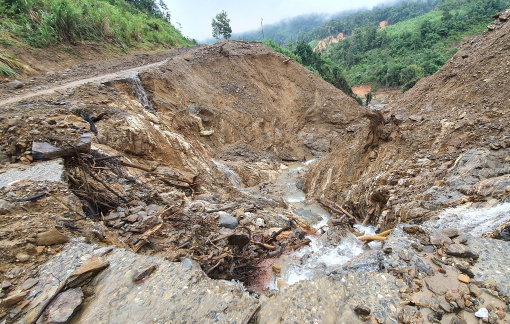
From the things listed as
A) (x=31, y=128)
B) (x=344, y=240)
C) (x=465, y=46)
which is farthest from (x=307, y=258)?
(x=465, y=46)

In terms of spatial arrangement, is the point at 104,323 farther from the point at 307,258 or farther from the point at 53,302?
the point at 307,258

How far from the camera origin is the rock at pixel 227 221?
14.2 ft

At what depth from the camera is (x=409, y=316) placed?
2.00m

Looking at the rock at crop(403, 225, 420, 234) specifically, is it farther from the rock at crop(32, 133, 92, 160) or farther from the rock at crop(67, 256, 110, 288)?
the rock at crop(32, 133, 92, 160)

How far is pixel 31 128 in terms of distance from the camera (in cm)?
436

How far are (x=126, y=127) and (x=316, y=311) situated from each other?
689 centimetres

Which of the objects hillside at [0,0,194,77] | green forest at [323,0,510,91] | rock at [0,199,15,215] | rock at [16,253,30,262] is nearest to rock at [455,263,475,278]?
rock at [16,253,30,262]

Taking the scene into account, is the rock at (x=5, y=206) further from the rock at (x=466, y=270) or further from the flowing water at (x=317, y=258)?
the rock at (x=466, y=270)

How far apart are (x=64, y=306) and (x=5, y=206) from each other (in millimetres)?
1737

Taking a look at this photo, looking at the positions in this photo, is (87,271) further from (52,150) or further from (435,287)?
(435,287)

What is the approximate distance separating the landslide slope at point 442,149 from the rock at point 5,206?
6.20 m

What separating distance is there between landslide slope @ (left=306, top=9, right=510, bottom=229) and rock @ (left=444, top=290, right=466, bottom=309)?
6.54ft

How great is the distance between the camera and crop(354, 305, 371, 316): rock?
6.83 ft

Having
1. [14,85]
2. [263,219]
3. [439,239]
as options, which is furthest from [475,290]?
[14,85]
